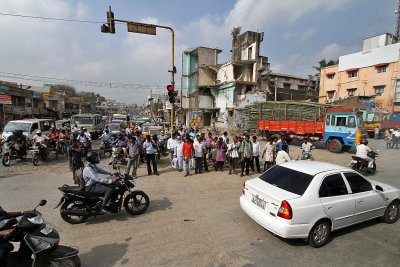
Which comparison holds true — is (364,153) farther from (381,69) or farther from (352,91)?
(352,91)

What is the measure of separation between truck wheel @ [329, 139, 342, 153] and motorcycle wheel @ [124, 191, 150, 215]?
13.7 m

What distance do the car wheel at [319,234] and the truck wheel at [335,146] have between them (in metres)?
12.3

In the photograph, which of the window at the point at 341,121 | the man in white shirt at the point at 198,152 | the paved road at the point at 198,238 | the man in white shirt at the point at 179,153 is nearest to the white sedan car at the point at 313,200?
the paved road at the point at 198,238

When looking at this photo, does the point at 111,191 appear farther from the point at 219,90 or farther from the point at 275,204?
the point at 219,90

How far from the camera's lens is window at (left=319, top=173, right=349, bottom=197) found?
4.22 m

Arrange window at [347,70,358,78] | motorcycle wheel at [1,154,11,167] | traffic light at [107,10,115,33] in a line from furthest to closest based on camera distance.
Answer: window at [347,70,358,78] < motorcycle wheel at [1,154,11,167] < traffic light at [107,10,115,33]

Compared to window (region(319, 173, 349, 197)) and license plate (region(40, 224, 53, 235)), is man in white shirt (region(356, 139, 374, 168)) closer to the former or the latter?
window (region(319, 173, 349, 197))

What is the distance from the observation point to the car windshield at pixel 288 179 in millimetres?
4230

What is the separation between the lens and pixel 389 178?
910 cm

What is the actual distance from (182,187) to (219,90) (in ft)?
91.9

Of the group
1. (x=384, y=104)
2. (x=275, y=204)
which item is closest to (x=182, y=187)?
(x=275, y=204)

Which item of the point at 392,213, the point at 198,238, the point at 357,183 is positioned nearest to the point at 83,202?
the point at 198,238

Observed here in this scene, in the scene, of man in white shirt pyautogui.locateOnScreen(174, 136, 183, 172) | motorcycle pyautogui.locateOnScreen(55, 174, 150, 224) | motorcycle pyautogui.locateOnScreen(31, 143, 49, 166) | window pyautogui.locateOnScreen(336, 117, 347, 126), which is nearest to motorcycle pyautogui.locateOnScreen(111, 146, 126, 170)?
man in white shirt pyautogui.locateOnScreen(174, 136, 183, 172)

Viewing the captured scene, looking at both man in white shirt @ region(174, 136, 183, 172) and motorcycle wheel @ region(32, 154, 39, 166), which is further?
motorcycle wheel @ region(32, 154, 39, 166)
